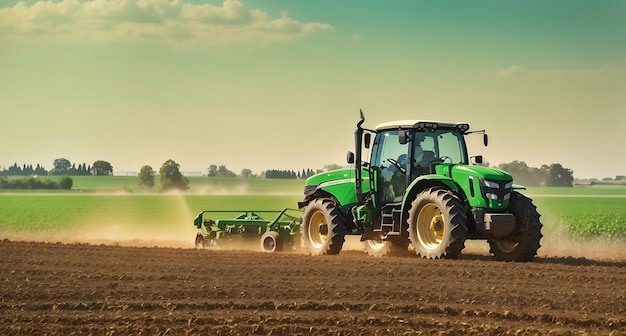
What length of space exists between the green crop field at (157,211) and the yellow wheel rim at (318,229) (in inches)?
321

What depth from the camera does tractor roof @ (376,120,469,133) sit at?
1664 cm

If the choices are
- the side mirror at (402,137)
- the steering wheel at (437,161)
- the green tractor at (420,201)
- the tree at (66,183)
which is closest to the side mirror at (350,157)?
the green tractor at (420,201)

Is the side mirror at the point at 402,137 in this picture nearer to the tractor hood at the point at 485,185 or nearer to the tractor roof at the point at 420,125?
the tractor roof at the point at 420,125

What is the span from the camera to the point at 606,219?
34531 millimetres

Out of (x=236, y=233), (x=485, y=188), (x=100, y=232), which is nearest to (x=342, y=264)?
(x=485, y=188)

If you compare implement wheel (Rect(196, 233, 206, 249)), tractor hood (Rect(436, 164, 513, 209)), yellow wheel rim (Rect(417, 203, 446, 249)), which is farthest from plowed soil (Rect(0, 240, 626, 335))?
implement wheel (Rect(196, 233, 206, 249))

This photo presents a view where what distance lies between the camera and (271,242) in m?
19.2

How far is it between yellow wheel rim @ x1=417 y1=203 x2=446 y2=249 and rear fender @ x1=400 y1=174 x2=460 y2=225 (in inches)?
17.2

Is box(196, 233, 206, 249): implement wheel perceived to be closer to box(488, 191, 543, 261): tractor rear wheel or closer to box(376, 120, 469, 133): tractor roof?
box(376, 120, 469, 133): tractor roof

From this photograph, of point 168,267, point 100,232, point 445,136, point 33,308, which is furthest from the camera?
point 100,232

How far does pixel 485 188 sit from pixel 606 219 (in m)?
21.0

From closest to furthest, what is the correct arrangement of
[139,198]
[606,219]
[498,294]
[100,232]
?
[498,294] → [100,232] → [606,219] → [139,198]

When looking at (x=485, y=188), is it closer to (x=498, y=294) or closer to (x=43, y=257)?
(x=498, y=294)

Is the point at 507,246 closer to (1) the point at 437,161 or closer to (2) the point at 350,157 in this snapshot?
(1) the point at 437,161
